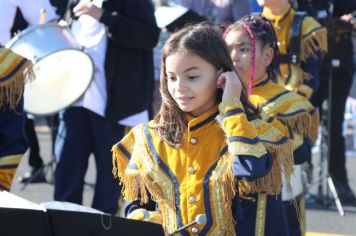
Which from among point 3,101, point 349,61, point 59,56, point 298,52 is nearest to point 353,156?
point 349,61

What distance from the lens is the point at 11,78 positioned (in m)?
3.82

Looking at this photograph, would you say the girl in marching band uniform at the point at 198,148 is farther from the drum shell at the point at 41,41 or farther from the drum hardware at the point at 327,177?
the drum hardware at the point at 327,177

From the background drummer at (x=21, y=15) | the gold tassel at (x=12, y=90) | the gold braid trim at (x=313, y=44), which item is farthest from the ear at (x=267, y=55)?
the background drummer at (x=21, y=15)

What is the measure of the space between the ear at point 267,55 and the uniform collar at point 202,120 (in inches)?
45.2

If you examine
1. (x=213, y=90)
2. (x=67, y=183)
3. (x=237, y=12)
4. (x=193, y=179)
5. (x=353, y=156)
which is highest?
(x=213, y=90)

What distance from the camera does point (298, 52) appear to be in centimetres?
557

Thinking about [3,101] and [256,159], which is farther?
[3,101]

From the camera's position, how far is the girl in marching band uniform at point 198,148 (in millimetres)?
3123

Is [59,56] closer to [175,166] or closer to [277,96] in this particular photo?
[277,96]

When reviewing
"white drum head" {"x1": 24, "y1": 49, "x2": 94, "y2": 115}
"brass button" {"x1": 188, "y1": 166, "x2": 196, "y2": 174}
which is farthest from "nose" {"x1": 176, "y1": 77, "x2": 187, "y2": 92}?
"white drum head" {"x1": 24, "y1": 49, "x2": 94, "y2": 115}

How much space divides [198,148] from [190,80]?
23cm

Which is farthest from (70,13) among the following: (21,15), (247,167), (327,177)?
(247,167)

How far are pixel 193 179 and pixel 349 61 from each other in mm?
3959

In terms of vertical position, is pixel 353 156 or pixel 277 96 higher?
pixel 277 96
